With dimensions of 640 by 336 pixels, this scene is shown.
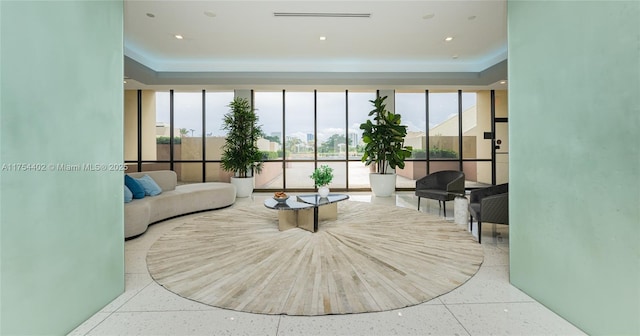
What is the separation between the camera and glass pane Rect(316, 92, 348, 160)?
8016mm

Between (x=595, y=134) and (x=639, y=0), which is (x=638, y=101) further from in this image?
(x=639, y=0)

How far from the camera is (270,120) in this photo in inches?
317

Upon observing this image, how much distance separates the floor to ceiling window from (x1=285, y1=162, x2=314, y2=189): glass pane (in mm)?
28

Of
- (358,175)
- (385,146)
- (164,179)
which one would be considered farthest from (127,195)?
(358,175)

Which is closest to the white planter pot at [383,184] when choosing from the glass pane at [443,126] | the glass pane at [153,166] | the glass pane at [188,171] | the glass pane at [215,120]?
the glass pane at [443,126]

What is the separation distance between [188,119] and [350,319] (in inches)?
302

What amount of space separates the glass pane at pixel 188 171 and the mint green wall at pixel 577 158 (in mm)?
7667

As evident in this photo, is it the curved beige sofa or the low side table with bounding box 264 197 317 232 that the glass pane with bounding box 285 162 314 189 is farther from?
the low side table with bounding box 264 197 317 232

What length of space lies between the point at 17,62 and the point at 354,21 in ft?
14.3

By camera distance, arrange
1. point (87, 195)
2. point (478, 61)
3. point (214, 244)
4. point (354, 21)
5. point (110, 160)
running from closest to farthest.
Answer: point (87, 195) < point (110, 160) < point (214, 244) < point (354, 21) < point (478, 61)

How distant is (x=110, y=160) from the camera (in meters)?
2.08

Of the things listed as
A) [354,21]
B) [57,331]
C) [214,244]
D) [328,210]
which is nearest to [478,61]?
[354,21]

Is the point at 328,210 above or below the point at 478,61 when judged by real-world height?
below

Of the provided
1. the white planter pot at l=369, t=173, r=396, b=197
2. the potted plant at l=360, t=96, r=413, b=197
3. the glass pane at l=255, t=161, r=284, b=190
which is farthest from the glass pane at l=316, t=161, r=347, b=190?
the glass pane at l=255, t=161, r=284, b=190
